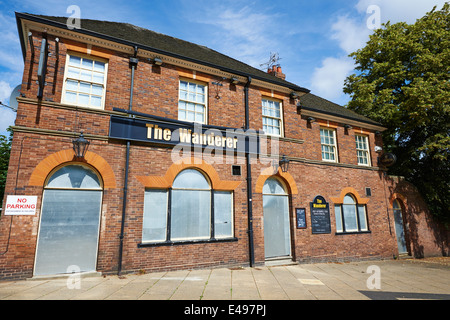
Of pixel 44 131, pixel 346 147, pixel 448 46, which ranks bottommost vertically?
pixel 44 131

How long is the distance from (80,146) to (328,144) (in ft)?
35.1

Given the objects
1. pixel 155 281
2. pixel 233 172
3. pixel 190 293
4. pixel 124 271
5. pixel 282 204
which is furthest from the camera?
pixel 282 204

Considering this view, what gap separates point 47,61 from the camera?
715cm

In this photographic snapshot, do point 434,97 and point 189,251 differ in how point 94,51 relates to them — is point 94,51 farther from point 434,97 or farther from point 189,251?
point 434,97

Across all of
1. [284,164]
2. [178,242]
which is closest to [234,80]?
[284,164]

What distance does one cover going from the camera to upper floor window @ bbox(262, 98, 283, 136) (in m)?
10.6

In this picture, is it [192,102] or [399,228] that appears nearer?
[192,102]

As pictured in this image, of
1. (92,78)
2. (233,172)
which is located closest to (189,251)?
(233,172)

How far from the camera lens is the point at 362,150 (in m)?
13.6

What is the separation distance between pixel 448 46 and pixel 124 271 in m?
20.8

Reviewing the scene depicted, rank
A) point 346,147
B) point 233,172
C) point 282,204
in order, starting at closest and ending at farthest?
point 233,172 → point 282,204 → point 346,147

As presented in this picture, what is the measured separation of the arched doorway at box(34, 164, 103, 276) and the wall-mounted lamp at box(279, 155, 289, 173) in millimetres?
6668

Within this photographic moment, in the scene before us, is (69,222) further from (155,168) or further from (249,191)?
(249,191)

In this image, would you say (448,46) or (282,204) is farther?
(448,46)
